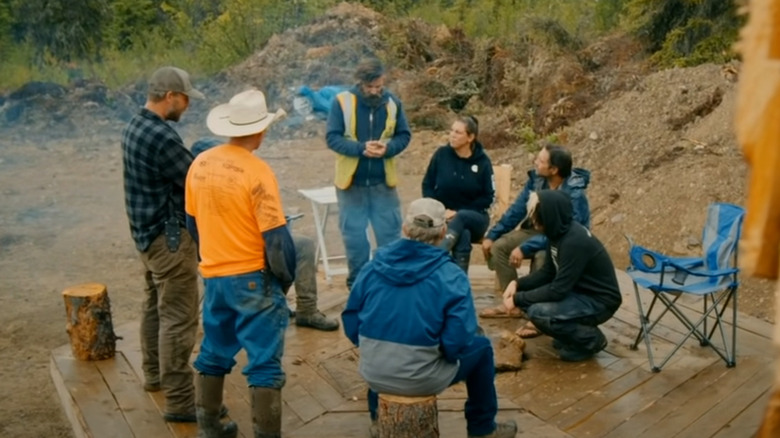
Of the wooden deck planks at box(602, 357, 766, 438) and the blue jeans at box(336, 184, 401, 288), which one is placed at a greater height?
the blue jeans at box(336, 184, 401, 288)

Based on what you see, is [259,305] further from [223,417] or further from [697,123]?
[697,123]

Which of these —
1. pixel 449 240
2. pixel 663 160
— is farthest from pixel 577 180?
pixel 663 160

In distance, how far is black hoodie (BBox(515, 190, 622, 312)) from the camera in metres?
4.98

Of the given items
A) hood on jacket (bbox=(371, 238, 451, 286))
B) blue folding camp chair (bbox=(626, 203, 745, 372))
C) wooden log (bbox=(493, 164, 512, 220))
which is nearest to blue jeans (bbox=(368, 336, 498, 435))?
hood on jacket (bbox=(371, 238, 451, 286))

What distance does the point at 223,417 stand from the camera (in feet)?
15.0

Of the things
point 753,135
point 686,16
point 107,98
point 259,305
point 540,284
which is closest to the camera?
point 753,135

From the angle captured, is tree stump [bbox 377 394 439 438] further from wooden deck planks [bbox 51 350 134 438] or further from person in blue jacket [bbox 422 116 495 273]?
person in blue jacket [bbox 422 116 495 273]

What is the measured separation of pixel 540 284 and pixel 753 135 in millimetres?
4320

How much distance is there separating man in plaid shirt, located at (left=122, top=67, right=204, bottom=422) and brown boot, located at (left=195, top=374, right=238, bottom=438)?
1.05 ft

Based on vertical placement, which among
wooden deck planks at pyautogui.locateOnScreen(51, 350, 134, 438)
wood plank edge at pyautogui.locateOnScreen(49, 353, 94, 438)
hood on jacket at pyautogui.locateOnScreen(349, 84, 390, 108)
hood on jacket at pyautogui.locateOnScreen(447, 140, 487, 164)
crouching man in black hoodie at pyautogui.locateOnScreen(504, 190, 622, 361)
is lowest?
wood plank edge at pyautogui.locateOnScreen(49, 353, 94, 438)

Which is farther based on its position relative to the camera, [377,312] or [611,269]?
[611,269]

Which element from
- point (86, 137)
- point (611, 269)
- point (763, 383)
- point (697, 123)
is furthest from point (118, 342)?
point (86, 137)

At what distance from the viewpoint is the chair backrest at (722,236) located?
207 inches

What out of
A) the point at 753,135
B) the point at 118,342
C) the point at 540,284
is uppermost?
the point at 753,135
